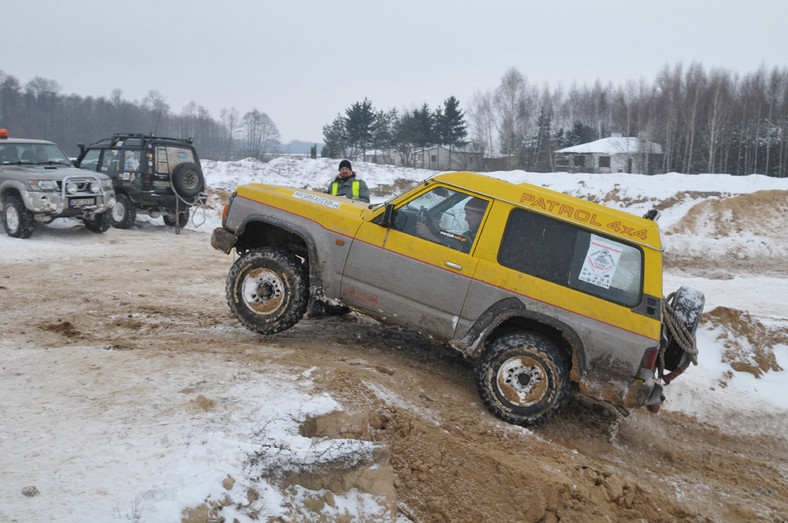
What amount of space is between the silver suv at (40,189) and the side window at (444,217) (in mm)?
8983

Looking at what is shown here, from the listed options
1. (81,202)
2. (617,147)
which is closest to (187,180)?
(81,202)

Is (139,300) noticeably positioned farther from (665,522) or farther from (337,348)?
(665,522)

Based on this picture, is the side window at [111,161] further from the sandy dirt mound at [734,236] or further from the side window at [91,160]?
the sandy dirt mound at [734,236]

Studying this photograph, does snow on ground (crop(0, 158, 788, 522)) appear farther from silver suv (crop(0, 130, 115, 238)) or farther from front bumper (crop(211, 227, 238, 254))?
silver suv (crop(0, 130, 115, 238))

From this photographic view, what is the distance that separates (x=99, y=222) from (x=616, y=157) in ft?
147

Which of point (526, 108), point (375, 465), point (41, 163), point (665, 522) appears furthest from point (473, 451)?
point (526, 108)

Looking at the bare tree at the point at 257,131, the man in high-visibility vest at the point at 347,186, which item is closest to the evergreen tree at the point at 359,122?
the bare tree at the point at 257,131

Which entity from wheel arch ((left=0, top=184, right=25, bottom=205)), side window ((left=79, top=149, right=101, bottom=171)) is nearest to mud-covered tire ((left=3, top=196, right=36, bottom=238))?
wheel arch ((left=0, top=184, right=25, bottom=205))

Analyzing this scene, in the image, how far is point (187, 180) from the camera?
1425cm

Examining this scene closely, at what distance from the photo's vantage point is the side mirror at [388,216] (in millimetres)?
5521

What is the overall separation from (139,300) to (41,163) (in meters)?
6.81

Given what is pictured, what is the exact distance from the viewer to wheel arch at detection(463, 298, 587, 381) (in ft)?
16.6

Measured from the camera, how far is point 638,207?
25.1m

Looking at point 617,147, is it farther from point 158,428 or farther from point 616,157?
point 158,428
